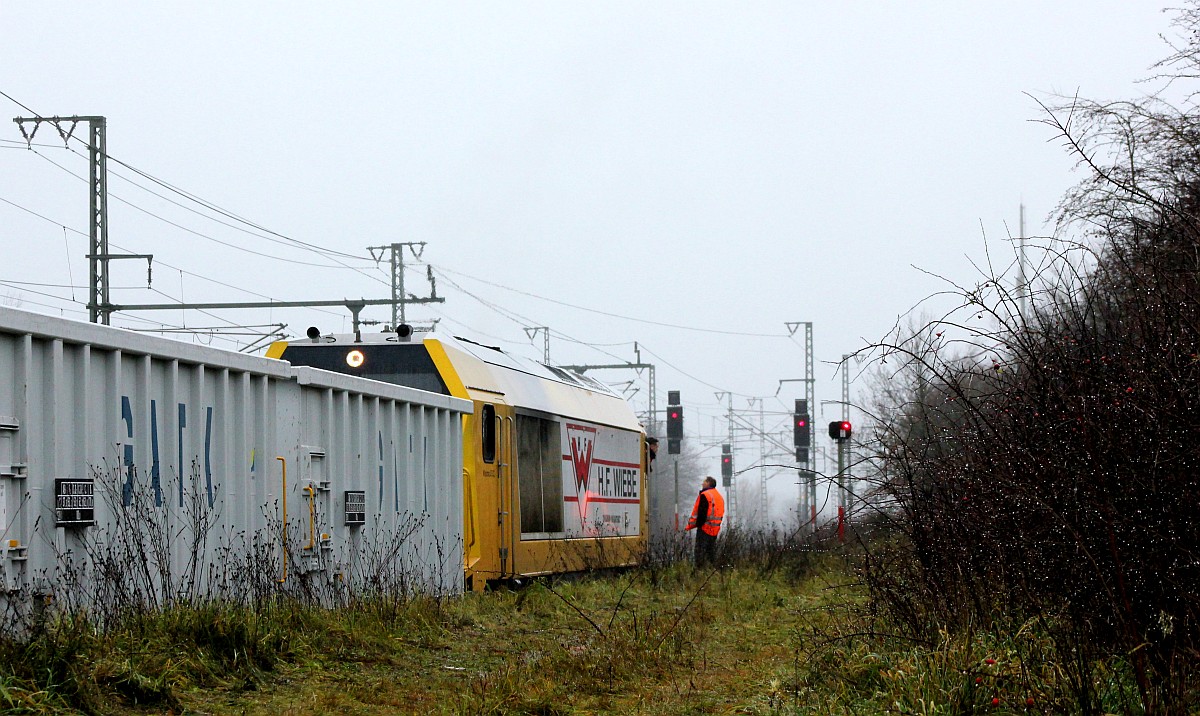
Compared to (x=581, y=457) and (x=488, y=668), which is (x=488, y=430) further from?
(x=488, y=668)

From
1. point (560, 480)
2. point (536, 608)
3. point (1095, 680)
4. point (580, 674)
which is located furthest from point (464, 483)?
point (1095, 680)

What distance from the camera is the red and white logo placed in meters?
16.7

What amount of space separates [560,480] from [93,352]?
893 centimetres

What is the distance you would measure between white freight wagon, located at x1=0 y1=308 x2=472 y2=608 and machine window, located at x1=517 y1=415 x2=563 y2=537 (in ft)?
8.45

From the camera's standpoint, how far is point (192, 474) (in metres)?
8.26

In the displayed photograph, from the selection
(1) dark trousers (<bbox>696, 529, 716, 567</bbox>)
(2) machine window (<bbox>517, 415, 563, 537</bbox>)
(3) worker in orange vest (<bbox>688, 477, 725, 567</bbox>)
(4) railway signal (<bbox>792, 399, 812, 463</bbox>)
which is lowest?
(1) dark trousers (<bbox>696, 529, 716, 567</bbox>)

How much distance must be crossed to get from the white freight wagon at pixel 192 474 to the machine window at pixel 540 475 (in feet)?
8.45

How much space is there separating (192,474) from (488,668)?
2.13 m

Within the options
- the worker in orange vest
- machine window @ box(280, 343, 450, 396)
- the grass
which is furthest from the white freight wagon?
the worker in orange vest

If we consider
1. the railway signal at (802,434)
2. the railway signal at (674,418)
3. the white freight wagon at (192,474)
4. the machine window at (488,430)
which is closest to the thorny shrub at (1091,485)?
the white freight wagon at (192,474)

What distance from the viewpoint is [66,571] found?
6938 mm

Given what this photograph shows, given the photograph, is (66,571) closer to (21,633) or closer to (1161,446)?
(21,633)

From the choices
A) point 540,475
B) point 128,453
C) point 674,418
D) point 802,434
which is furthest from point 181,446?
point 674,418

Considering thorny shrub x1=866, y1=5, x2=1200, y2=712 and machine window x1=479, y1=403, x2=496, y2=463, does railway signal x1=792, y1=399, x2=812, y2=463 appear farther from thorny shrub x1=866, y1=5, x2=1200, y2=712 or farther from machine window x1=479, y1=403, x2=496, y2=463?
thorny shrub x1=866, y1=5, x2=1200, y2=712
